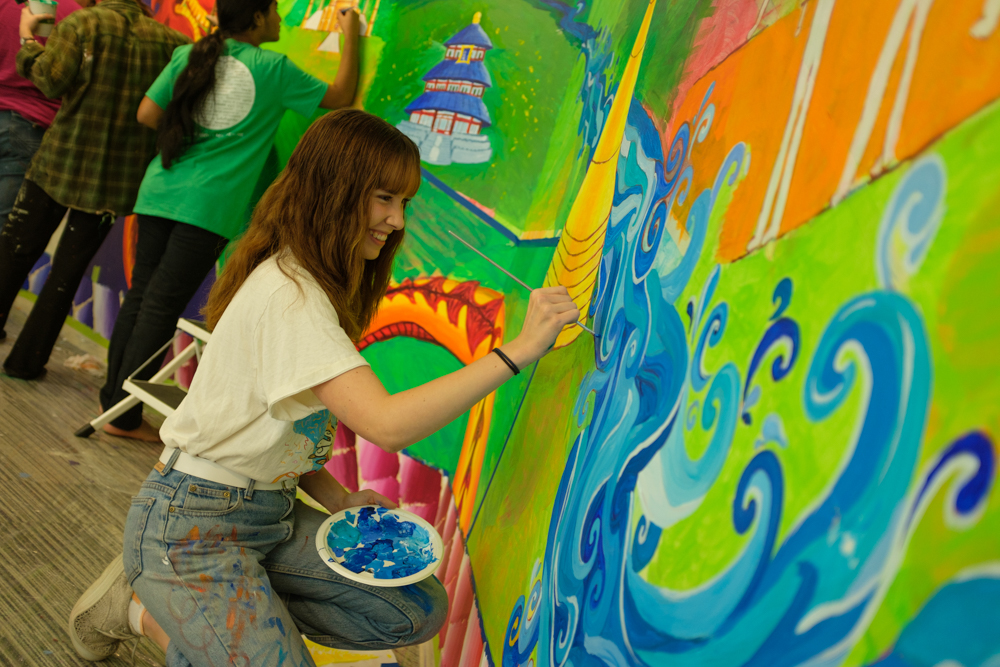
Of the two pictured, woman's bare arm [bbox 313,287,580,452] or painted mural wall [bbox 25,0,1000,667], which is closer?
painted mural wall [bbox 25,0,1000,667]

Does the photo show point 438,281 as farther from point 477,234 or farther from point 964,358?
point 964,358

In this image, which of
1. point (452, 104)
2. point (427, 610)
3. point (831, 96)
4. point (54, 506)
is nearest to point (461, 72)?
point (452, 104)

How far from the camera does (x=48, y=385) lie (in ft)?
10.0

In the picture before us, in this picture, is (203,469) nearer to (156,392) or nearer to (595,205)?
(595,205)

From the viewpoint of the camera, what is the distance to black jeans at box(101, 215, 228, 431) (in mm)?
2578

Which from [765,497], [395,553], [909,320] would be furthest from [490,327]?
[909,320]

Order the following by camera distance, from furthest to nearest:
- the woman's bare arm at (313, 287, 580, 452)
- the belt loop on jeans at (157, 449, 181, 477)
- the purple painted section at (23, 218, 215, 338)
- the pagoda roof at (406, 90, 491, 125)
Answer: the purple painted section at (23, 218, 215, 338)
the pagoda roof at (406, 90, 491, 125)
the belt loop on jeans at (157, 449, 181, 477)
the woman's bare arm at (313, 287, 580, 452)

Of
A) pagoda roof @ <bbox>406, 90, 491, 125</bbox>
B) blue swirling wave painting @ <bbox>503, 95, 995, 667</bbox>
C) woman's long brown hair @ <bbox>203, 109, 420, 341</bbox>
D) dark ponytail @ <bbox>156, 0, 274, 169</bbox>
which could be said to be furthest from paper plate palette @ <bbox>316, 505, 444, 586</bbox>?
dark ponytail @ <bbox>156, 0, 274, 169</bbox>

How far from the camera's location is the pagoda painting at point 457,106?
2.12 metres

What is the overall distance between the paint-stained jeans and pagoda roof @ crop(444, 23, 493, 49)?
140 cm

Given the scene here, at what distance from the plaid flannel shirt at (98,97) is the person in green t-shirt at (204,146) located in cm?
24

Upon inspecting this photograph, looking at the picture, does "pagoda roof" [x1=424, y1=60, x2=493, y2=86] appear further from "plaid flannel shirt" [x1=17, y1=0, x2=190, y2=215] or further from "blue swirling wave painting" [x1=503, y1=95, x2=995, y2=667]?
"plaid flannel shirt" [x1=17, y1=0, x2=190, y2=215]

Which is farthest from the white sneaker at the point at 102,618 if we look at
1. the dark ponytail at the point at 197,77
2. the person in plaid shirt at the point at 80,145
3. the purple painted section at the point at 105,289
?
the purple painted section at the point at 105,289

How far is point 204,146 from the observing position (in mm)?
2539
